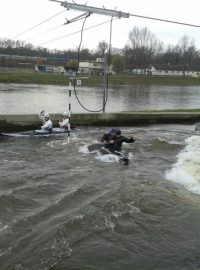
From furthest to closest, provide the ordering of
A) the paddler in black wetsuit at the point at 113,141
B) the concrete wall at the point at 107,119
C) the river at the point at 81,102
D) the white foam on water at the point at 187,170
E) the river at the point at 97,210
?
the river at the point at 81,102
the concrete wall at the point at 107,119
the paddler in black wetsuit at the point at 113,141
the white foam on water at the point at 187,170
the river at the point at 97,210

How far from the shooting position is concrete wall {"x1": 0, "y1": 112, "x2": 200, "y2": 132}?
1972 centimetres

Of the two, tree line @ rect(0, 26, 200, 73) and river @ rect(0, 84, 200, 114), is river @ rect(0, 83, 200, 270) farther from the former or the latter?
tree line @ rect(0, 26, 200, 73)

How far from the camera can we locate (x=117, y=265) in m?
7.02

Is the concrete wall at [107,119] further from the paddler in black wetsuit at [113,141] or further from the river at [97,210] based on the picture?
the paddler in black wetsuit at [113,141]

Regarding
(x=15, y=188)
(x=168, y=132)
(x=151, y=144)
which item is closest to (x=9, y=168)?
(x=15, y=188)

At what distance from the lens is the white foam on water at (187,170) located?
38.2 feet

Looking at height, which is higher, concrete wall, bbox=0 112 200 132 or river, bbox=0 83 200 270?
concrete wall, bbox=0 112 200 132

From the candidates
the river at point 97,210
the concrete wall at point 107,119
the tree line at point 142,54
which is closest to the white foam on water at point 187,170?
the river at point 97,210

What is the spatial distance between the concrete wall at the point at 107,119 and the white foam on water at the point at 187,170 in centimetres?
613

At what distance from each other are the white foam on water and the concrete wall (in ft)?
20.1

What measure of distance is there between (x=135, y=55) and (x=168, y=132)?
112168 millimetres

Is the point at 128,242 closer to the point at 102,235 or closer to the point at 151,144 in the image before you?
the point at 102,235

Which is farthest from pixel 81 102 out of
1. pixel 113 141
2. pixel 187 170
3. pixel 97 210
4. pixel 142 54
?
pixel 142 54

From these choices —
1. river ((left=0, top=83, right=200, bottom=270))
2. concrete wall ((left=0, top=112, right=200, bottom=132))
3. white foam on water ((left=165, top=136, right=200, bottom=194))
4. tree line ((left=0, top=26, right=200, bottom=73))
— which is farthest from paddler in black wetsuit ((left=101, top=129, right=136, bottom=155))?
tree line ((left=0, top=26, right=200, bottom=73))
